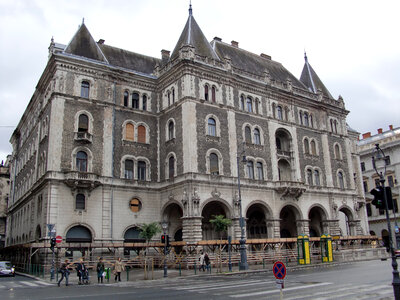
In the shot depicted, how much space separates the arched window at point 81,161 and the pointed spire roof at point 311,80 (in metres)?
31.6

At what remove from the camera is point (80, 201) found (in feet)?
119

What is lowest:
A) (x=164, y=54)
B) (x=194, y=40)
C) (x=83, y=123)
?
(x=83, y=123)

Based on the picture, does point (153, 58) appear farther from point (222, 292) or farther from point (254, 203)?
point (222, 292)

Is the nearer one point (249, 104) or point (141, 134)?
point (141, 134)

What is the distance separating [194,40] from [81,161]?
57.3 ft

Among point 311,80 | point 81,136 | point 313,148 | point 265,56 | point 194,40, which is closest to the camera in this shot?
point 81,136

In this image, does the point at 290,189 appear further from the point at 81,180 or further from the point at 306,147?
the point at 81,180

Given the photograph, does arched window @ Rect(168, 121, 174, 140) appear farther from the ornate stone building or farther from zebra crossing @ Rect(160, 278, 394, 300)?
zebra crossing @ Rect(160, 278, 394, 300)

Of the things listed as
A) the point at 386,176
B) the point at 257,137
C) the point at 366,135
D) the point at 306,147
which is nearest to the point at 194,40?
the point at 257,137

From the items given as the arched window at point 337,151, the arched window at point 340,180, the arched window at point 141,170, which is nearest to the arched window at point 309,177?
the arched window at point 340,180

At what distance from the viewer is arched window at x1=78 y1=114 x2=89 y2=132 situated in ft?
126

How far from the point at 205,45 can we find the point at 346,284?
31.2 metres

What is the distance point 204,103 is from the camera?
39.7m

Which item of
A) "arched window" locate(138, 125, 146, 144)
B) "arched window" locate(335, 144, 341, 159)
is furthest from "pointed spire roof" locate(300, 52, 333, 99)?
"arched window" locate(138, 125, 146, 144)
